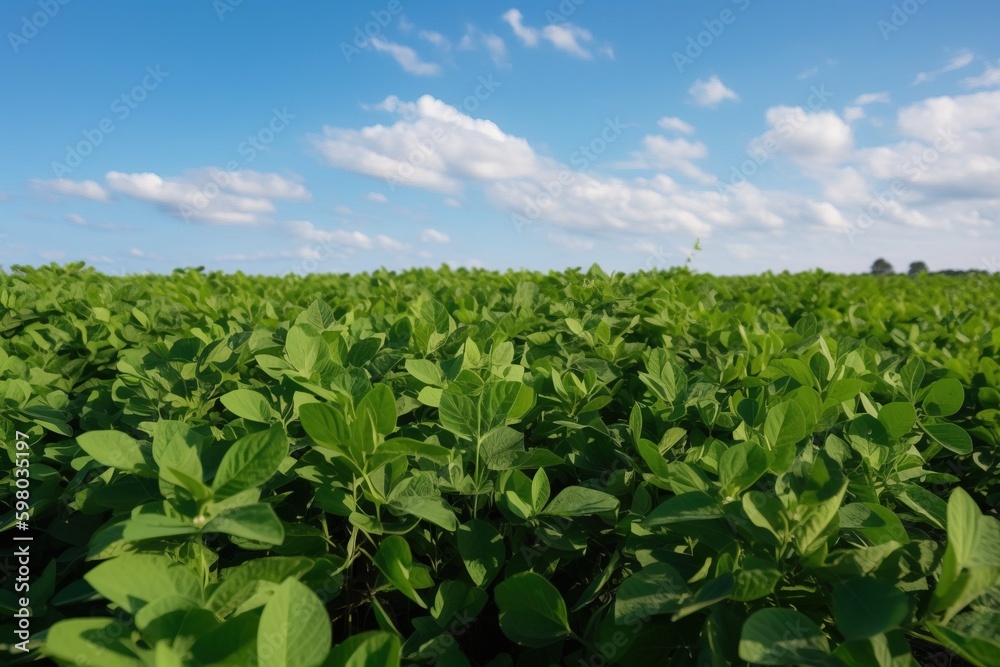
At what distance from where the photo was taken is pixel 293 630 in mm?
1045

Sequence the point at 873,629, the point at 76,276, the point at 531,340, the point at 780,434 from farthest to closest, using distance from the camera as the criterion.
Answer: the point at 76,276
the point at 531,340
the point at 780,434
the point at 873,629

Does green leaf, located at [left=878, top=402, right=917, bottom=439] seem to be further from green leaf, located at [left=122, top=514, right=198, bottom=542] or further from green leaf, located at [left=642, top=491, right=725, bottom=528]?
green leaf, located at [left=122, top=514, right=198, bottom=542]

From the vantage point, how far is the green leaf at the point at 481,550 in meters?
1.56

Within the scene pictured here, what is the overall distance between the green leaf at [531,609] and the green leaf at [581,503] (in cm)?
18

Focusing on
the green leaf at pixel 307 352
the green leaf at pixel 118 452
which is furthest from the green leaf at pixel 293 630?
the green leaf at pixel 307 352

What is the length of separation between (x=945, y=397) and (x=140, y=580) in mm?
2412

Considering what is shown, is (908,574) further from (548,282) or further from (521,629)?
(548,282)

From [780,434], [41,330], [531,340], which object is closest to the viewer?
[780,434]

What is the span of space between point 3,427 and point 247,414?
111 cm

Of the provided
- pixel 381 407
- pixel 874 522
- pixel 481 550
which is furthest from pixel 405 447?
pixel 874 522

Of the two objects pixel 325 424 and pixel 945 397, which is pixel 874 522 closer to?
pixel 945 397

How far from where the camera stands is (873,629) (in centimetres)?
104

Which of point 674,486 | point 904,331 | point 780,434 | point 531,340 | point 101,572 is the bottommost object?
point 101,572

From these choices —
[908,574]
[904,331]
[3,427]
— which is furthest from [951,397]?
[3,427]
